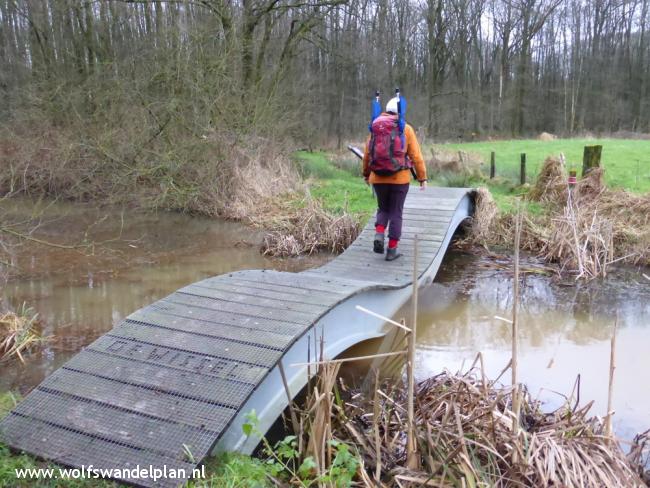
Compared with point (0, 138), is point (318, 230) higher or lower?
lower

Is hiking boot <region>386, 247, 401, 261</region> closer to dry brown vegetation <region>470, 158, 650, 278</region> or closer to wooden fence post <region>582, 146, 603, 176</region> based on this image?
dry brown vegetation <region>470, 158, 650, 278</region>

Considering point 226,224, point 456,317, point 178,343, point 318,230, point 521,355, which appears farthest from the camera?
point 226,224

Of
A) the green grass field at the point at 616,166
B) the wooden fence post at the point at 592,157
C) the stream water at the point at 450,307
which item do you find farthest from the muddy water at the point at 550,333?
the green grass field at the point at 616,166

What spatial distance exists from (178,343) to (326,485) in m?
1.35

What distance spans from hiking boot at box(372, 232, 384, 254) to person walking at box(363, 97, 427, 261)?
0.57ft

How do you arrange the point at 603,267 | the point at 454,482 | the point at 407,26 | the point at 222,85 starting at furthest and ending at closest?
the point at 407,26
the point at 222,85
the point at 603,267
the point at 454,482

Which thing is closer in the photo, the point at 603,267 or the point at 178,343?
the point at 178,343

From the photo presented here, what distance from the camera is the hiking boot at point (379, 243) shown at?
20.3ft

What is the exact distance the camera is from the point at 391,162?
214 inches

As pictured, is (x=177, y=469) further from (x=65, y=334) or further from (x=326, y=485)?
(x=65, y=334)

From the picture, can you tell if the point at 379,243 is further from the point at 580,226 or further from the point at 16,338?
the point at 16,338

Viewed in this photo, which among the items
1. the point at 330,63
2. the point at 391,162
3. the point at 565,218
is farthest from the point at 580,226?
the point at 330,63

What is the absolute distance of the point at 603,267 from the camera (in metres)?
7.32

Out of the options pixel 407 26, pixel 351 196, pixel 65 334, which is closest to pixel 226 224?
pixel 351 196
